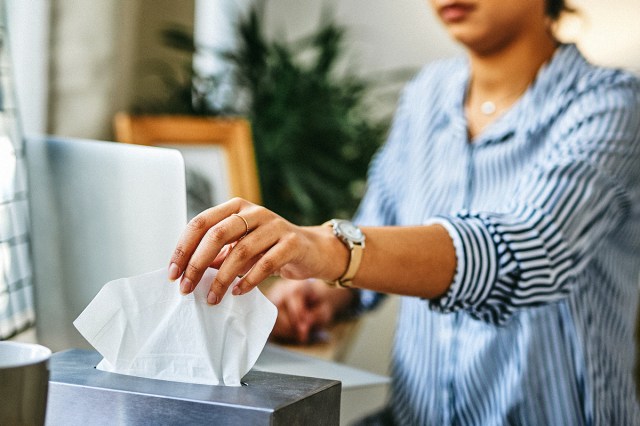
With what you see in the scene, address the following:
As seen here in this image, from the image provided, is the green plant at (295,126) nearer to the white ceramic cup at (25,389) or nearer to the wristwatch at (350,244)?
the wristwatch at (350,244)

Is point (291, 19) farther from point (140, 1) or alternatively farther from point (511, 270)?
point (511, 270)

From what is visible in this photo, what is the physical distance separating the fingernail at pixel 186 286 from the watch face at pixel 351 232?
9.8 inches

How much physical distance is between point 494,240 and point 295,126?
127cm

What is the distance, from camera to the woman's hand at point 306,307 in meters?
1.37

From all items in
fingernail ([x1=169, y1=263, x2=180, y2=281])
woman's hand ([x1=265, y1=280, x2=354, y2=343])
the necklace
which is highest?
the necklace

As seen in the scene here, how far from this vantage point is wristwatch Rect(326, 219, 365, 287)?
0.78 m

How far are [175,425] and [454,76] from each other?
100cm

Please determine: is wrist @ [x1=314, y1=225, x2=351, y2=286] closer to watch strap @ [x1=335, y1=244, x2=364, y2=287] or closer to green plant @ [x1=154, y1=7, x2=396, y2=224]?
watch strap @ [x1=335, y1=244, x2=364, y2=287]

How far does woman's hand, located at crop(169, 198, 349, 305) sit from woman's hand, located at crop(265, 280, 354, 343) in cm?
60

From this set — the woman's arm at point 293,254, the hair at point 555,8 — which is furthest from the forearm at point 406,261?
the hair at point 555,8

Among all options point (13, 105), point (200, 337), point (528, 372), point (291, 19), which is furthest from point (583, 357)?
point (291, 19)

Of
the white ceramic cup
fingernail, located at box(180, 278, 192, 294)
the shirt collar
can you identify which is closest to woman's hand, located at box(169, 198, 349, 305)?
fingernail, located at box(180, 278, 192, 294)

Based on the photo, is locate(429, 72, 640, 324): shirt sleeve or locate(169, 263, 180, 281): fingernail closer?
locate(169, 263, 180, 281): fingernail

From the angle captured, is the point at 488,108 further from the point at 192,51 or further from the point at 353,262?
the point at 192,51
